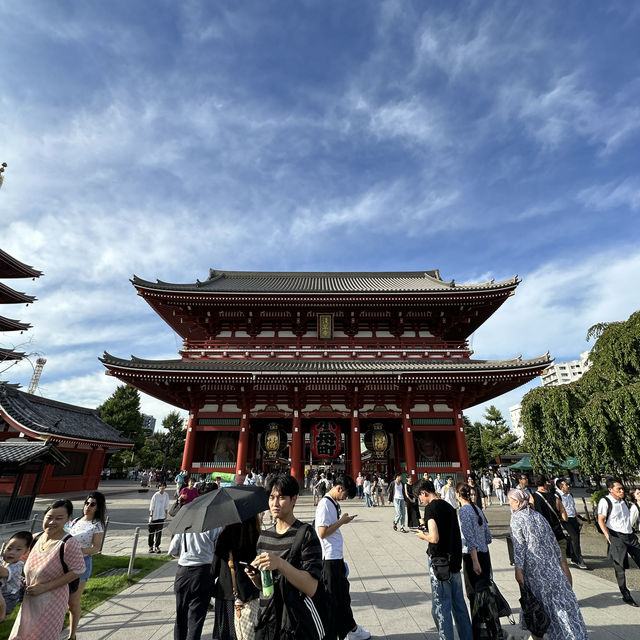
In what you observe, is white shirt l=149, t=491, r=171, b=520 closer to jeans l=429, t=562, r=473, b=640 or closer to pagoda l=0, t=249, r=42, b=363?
jeans l=429, t=562, r=473, b=640

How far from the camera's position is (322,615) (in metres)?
2.28

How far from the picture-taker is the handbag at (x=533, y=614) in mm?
3455

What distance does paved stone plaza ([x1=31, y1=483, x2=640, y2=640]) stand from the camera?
4.25 m

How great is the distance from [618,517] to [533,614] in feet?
11.2

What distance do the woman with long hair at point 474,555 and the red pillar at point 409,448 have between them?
494 inches

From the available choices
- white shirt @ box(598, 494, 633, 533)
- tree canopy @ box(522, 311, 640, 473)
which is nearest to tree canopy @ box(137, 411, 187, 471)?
tree canopy @ box(522, 311, 640, 473)

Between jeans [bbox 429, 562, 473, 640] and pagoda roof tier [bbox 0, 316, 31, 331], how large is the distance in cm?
2359

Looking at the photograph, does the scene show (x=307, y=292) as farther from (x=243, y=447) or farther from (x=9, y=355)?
(x=9, y=355)

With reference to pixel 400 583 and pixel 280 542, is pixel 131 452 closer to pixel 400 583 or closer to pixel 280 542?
pixel 400 583

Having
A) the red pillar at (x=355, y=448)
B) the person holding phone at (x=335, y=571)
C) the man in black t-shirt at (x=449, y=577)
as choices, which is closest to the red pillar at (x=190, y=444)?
the red pillar at (x=355, y=448)

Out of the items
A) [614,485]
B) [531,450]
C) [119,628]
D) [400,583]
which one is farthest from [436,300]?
[119,628]

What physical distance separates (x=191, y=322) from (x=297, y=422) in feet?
29.6

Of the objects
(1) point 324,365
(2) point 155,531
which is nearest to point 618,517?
(2) point 155,531

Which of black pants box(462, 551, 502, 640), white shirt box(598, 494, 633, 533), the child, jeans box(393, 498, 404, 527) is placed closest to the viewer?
the child
